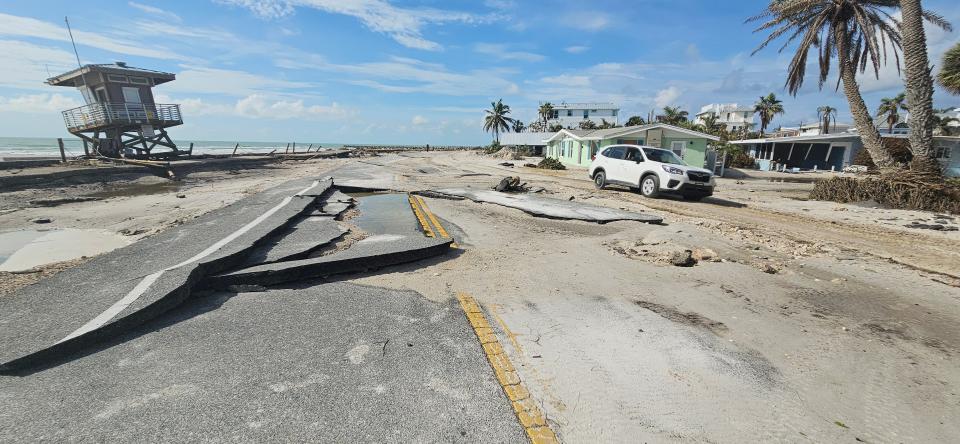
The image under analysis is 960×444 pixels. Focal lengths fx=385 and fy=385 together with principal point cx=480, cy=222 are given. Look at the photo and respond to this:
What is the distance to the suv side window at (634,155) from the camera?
43.2ft

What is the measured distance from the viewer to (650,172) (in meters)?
12.5

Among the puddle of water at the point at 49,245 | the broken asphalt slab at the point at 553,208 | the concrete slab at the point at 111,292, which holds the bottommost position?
the puddle of water at the point at 49,245

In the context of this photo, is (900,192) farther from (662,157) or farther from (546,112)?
(546,112)

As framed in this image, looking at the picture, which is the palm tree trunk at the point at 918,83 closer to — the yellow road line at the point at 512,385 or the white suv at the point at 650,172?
the white suv at the point at 650,172

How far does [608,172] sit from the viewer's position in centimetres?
1445

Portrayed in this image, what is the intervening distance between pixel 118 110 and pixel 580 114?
66015 mm

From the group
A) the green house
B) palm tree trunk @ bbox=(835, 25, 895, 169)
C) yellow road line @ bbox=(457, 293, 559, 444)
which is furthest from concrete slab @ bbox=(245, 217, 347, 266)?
the green house

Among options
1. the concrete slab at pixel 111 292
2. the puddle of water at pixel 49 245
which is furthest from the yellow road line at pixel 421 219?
the puddle of water at pixel 49 245

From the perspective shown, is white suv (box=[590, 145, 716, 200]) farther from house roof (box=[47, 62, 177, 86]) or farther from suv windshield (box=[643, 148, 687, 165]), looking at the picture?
house roof (box=[47, 62, 177, 86])

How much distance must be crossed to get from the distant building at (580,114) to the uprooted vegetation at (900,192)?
61.8 meters

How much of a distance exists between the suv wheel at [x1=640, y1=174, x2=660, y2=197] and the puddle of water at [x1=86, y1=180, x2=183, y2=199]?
17.0 metres

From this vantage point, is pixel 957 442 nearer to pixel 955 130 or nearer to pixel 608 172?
pixel 608 172

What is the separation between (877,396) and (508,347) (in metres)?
2.61

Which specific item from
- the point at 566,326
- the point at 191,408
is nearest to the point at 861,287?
the point at 566,326
